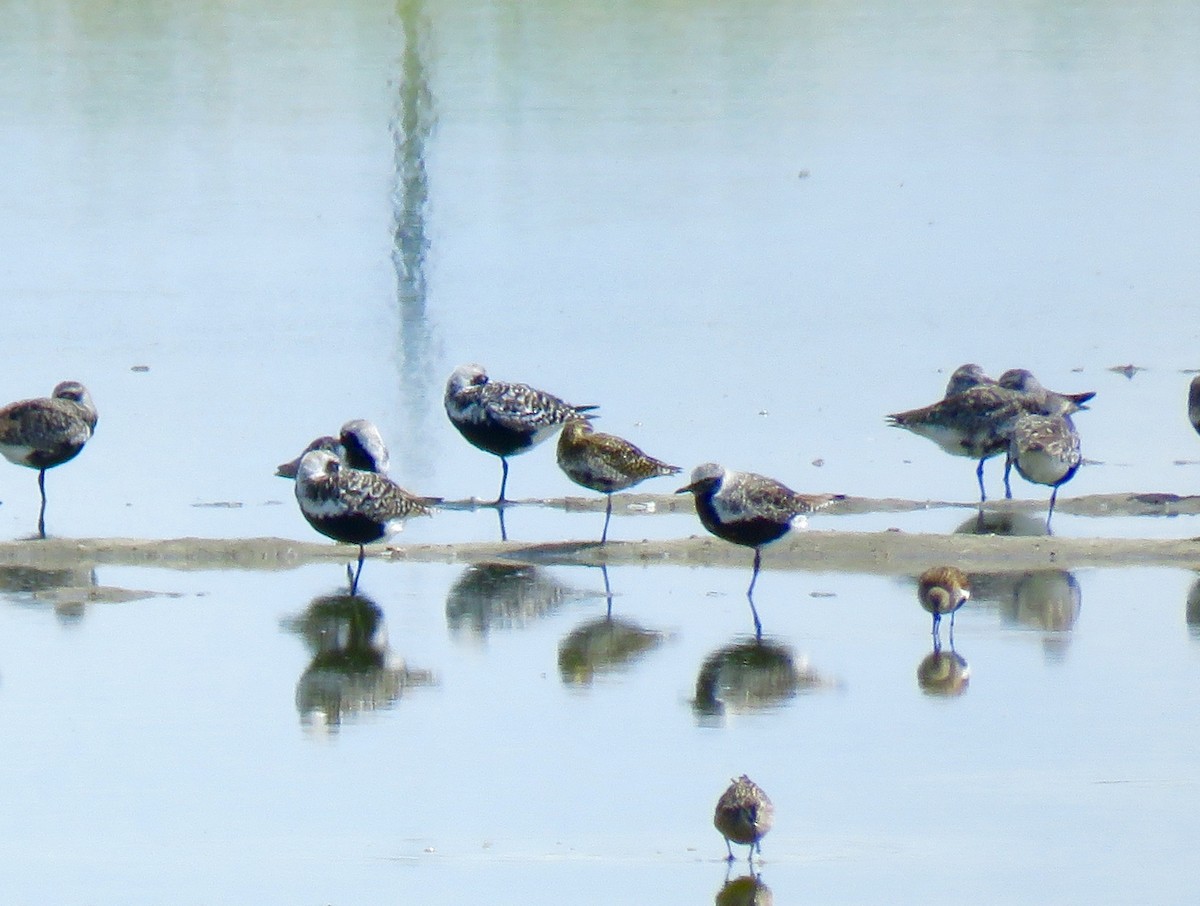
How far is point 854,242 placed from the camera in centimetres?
2506

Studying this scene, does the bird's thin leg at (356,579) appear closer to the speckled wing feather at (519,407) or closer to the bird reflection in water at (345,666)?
the bird reflection in water at (345,666)

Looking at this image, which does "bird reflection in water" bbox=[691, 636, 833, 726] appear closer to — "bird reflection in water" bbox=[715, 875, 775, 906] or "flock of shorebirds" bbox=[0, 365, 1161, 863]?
"flock of shorebirds" bbox=[0, 365, 1161, 863]

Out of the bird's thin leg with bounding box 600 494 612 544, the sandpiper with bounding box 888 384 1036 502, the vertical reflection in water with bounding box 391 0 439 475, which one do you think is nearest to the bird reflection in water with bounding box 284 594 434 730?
the bird's thin leg with bounding box 600 494 612 544

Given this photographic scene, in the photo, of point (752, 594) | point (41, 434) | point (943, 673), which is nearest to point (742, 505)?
point (752, 594)

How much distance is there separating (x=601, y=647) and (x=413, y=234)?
47.5 feet

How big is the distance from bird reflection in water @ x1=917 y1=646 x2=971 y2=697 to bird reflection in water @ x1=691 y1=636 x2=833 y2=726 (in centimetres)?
48

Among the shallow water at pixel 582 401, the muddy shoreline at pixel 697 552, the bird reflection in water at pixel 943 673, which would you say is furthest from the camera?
the muddy shoreline at pixel 697 552

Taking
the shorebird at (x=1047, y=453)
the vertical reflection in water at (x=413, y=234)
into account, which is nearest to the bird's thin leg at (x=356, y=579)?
the vertical reflection in water at (x=413, y=234)

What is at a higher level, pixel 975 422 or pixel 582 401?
pixel 582 401

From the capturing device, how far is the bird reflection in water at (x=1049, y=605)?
1188 centimetres

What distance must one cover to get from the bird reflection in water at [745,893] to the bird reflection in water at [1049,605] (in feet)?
11.1

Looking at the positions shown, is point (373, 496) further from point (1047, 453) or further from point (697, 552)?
point (1047, 453)

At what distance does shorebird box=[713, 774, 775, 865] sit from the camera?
339 inches

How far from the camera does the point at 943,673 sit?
11.3 m
